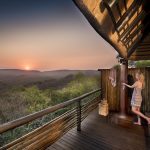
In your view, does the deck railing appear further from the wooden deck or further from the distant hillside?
the distant hillside

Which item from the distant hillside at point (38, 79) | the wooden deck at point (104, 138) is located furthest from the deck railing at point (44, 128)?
the distant hillside at point (38, 79)

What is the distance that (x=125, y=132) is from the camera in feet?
14.4

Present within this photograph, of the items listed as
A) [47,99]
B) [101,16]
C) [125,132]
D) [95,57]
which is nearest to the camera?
[101,16]

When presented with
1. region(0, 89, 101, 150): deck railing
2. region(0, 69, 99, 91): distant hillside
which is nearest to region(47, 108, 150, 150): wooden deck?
region(0, 89, 101, 150): deck railing

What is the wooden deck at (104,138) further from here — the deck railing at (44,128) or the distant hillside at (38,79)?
the distant hillside at (38,79)

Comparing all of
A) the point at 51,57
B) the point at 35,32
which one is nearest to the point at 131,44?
the point at 35,32

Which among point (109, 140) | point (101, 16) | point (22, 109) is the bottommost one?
point (22, 109)

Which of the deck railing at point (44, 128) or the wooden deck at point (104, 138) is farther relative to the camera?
the wooden deck at point (104, 138)

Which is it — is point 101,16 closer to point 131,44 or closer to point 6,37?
point 131,44

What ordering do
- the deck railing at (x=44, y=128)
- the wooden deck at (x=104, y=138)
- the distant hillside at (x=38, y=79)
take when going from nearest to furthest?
1. the deck railing at (x=44, y=128)
2. the wooden deck at (x=104, y=138)
3. the distant hillside at (x=38, y=79)

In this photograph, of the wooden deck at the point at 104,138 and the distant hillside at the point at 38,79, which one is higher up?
the distant hillside at the point at 38,79

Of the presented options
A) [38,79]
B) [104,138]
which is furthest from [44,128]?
[38,79]

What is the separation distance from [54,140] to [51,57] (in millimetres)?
25634

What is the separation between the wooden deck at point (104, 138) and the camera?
3543mm
